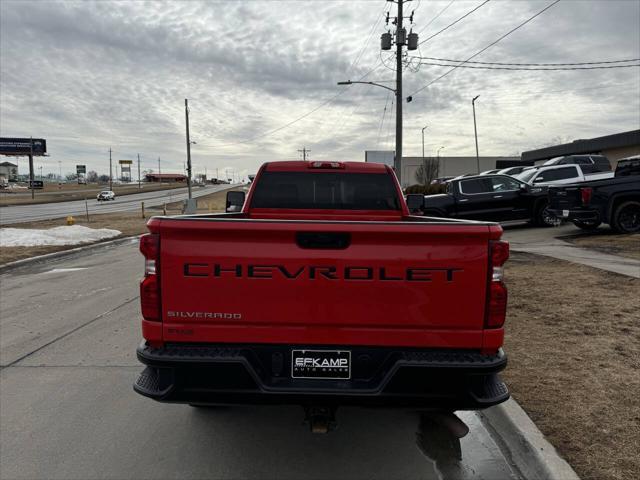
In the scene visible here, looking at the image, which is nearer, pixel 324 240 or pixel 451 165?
pixel 324 240

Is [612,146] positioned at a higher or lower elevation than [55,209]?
higher

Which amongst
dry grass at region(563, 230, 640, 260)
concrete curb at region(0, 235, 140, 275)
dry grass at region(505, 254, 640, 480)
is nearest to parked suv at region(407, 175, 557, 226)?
dry grass at region(563, 230, 640, 260)

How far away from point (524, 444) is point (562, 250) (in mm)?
9500

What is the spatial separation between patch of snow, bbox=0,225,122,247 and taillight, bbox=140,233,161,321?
14.6m

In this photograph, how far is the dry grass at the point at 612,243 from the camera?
10.9m

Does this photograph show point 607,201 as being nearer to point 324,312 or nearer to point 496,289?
point 496,289

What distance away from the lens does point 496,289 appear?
2.67m

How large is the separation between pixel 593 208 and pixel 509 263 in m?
4.53

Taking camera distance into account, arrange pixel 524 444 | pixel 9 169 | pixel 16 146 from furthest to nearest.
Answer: pixel 9 169
pixel 16 146
pixel 524 444

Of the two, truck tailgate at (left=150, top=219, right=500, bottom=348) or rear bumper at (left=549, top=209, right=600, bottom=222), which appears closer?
truck tailgate at (left=150, top=219, right=500, bottom=348)

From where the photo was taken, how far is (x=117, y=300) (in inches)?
310

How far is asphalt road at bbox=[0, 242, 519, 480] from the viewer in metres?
3.10

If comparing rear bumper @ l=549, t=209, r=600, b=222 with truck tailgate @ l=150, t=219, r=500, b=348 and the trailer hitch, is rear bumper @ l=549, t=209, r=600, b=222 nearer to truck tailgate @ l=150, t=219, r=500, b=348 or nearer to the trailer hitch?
truck tailgate @ l=150, t=219, r=500, b=348

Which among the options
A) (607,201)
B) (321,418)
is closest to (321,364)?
(321,418)
